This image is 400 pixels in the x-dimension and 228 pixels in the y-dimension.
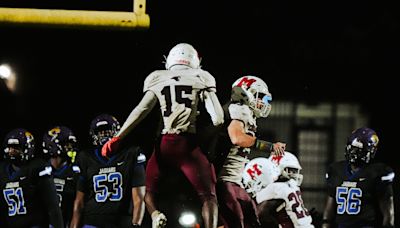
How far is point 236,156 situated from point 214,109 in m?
0.83

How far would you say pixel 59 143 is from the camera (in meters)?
12.7

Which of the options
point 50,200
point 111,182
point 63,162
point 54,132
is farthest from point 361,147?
point 54,132

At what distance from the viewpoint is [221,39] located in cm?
1636

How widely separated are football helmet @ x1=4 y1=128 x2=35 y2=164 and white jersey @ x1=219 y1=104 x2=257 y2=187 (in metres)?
2.37

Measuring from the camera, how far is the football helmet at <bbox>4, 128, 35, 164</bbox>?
36.7 feet

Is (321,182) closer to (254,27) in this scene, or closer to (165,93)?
(254,27)

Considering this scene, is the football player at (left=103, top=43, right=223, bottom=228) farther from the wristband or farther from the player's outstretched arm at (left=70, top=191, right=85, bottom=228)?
the player's outstretched arm at (left=70, top=191, right=85, bottom=228)

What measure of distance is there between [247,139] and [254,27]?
288 inches

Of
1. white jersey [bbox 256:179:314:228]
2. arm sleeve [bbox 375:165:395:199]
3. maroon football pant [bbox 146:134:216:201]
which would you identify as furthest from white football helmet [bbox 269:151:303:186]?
maroon football pant [bbox 146:134:216:201]

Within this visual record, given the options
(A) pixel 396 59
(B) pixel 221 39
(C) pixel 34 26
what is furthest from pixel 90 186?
(A) pixel 396 59

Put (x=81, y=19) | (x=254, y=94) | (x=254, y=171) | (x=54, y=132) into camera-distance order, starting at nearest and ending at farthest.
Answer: (x=81, y=19) → (x=254, y=94) → (x=254, y=171) → (x=54, y=132)

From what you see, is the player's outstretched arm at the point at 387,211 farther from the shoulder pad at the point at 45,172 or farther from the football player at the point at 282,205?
the shoulder pad at the point at 45,172

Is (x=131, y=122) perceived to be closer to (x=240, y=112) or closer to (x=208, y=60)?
(x=240, y=112)

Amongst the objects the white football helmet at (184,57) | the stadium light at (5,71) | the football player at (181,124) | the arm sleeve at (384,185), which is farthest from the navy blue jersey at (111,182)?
the stadium light at (5,71)
